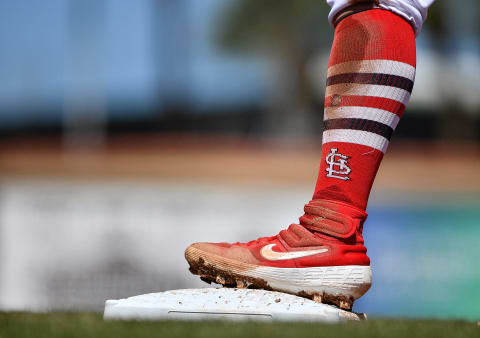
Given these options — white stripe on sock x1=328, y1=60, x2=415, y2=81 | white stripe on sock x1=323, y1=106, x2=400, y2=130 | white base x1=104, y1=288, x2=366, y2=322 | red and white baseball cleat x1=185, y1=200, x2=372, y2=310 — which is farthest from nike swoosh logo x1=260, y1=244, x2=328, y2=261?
white stripe on sock x1=328, y1=60, x2=415, y2=81

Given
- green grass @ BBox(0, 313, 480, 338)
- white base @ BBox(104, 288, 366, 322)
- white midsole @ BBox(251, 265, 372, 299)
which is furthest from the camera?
white midsole @ BBox(251, 265, 372, 299)

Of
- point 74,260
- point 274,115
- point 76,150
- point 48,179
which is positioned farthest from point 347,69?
point 274,115

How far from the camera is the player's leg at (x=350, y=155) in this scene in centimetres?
166

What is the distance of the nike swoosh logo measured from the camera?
1.68 m

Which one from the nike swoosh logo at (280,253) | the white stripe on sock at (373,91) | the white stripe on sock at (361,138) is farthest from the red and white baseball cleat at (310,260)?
the white stripe on sock at (373,91)

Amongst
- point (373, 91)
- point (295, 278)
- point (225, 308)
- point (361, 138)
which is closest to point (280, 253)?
point (295, 278)

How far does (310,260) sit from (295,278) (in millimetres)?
65

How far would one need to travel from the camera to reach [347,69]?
1692mm

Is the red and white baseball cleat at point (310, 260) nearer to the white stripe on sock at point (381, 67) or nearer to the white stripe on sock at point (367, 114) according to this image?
the white stripe on sock at point (367, 114)

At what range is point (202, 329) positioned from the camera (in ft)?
4.31

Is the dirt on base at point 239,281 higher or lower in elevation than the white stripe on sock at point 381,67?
lower

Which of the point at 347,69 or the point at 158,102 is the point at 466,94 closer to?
the point at 158,102

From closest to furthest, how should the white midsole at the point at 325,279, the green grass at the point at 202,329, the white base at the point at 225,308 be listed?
the green grass at the point at 202,329 < the white base at the point at 225,308 < the white midsole at the point at 325,279

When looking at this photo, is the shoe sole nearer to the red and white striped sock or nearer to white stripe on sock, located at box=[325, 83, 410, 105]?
the red and white striped sock
